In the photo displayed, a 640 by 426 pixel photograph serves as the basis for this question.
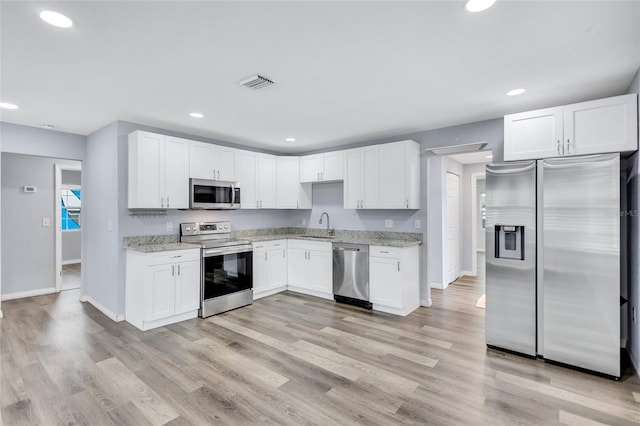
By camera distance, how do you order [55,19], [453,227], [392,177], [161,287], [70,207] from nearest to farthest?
[55,19], [161,287], [392,177], [453,227], [70,207]

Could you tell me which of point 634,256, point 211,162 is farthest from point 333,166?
point 634,256

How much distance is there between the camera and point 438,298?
5035 millimetres

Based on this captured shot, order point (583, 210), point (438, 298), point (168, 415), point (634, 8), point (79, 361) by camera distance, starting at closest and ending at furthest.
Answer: point (634, 8) < point (168, 415) < point (583, 210) < point (79, 361) < point (438, 298)

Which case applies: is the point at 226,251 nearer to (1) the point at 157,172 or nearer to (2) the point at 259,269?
(2) the point at 259,269

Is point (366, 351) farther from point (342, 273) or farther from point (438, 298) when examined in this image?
point (438, 298)

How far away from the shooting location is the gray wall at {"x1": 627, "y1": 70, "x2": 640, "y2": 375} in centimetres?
264

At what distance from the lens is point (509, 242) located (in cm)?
313

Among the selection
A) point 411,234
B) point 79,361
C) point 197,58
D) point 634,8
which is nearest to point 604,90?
point 634,8

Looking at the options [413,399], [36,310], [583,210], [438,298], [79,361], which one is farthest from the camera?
[438,298]

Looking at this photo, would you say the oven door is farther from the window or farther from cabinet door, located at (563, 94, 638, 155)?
the window

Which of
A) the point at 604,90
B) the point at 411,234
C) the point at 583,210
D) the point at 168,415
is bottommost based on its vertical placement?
the point at 168,415

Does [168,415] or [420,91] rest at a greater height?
[420,91]

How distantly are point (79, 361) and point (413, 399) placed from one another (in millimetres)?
3008

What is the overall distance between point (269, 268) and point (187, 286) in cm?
138
